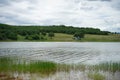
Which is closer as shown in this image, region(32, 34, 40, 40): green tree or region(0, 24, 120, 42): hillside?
region(0, 24, 120, 42): hillside

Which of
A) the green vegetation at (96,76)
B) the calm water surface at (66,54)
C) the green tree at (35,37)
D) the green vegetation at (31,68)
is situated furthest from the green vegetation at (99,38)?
the green vegetation at (96,76)

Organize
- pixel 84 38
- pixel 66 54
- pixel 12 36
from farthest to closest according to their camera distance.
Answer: pixel 84 38 → pixel 12 36 → pixel 66 54

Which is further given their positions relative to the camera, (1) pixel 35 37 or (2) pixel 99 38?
(2) pixel 99 38

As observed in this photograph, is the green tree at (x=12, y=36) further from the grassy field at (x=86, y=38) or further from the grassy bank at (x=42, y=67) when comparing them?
the grassy bank at (x=42, y=67)

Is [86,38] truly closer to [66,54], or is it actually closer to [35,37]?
[35,37]

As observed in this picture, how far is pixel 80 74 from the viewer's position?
20.3 metres

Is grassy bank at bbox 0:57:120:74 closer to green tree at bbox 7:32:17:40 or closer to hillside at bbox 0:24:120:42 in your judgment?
green tree at bbox 7:32:17:40

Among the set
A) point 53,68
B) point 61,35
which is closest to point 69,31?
point 61,35

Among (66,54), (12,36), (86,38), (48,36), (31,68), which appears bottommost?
(86,38)

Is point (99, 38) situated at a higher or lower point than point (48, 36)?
lower

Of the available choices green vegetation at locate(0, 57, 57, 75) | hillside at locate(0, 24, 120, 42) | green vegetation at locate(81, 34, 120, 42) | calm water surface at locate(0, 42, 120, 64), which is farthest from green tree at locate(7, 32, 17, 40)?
green vegetation at locate(0, 57, 57, 75)

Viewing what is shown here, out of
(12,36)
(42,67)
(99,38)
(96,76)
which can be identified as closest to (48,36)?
(12,36)

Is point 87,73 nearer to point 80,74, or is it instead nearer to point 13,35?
point 80,74

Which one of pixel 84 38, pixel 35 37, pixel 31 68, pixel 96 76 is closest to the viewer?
pixel 96 76
